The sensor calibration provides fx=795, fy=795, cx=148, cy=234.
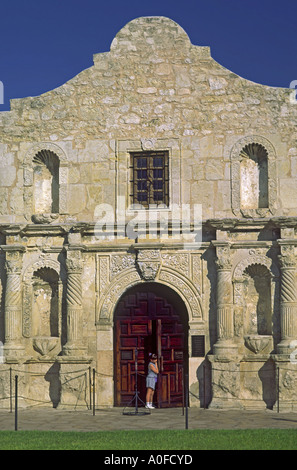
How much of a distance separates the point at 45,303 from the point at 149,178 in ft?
12.2

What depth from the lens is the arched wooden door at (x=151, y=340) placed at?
17.7 meters

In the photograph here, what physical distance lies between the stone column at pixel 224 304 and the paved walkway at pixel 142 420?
4.54ft

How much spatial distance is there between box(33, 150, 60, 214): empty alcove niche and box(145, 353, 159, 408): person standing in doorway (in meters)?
4.18

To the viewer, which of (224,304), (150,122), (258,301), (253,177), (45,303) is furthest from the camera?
(45,303)

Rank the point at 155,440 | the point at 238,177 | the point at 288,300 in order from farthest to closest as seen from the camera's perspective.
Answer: the point at 238,177 < the point at 288,300 < the point at 155,440

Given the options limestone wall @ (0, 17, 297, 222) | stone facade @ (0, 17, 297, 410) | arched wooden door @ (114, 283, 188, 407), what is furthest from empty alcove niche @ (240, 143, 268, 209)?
arched wooden door @ (114, 283, 188, 407)

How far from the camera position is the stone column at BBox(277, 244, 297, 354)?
1691 centimetres

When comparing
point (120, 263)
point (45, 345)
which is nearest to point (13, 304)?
point (45, 345)

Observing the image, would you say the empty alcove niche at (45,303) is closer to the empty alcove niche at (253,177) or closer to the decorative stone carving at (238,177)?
the decorative stone carving at (238,177)

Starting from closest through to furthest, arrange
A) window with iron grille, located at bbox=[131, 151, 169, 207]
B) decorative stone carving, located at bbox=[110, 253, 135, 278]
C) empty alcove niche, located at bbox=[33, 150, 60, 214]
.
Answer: decorative stone carving, located at bbox=[110, 253, 135, 278] → window with iron grille, located at bbox=[131, 151, 169, 207] → empty alcove niche, located at bbox=[33, 150, 60, 214]

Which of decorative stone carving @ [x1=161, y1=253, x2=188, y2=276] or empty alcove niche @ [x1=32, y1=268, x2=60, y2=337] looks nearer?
decorative stone carving @ [x1=161, y1=253, x2=188, y2=276]

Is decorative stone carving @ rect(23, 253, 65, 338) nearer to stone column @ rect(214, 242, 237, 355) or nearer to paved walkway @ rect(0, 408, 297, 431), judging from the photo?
paved walkway @ rect(0, 408, 297, 431)

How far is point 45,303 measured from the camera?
60.0 ft

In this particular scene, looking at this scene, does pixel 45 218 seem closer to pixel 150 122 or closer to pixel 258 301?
pixel 150 122
